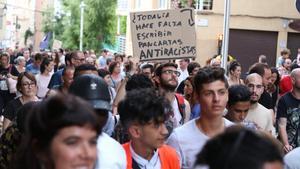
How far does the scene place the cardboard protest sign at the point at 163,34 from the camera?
1066 centimetres

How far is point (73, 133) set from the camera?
2.98m

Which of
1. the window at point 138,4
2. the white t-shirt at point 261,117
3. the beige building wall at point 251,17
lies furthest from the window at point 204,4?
the white t-shirt at point 261,117

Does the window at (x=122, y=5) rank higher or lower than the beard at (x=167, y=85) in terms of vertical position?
higher

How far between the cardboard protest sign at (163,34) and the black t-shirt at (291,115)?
2564 millimetres

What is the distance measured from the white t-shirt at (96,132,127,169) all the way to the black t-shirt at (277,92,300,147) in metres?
3.76

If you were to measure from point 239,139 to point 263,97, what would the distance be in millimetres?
6981

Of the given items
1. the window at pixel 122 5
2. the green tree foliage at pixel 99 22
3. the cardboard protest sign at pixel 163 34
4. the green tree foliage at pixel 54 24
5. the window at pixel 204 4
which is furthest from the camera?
the green tree foliage at pixel 54 24

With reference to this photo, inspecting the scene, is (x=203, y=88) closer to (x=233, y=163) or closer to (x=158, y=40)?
(x=233, y=163)

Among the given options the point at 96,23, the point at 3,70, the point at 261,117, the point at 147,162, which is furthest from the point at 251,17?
the point at 147,162

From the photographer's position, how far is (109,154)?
4.03m

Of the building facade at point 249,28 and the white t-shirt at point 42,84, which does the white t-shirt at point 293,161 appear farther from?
the building facade at point 249,28

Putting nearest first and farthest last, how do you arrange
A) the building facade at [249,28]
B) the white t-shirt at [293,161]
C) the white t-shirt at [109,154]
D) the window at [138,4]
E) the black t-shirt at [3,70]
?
the white t-shirt at [109,154] < the white t-shirt at [293,161] < the black t-shirt at [3,70] < the building facade at [249,28] < the window at [138,4]

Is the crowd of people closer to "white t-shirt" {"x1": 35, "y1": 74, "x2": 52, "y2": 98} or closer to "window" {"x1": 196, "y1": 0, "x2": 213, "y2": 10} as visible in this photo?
"white t-shirt" {"x1": 35, "y1": 74, "x2": 52, "y2": 98}

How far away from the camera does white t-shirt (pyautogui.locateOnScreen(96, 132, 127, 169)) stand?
3936 millimetres
